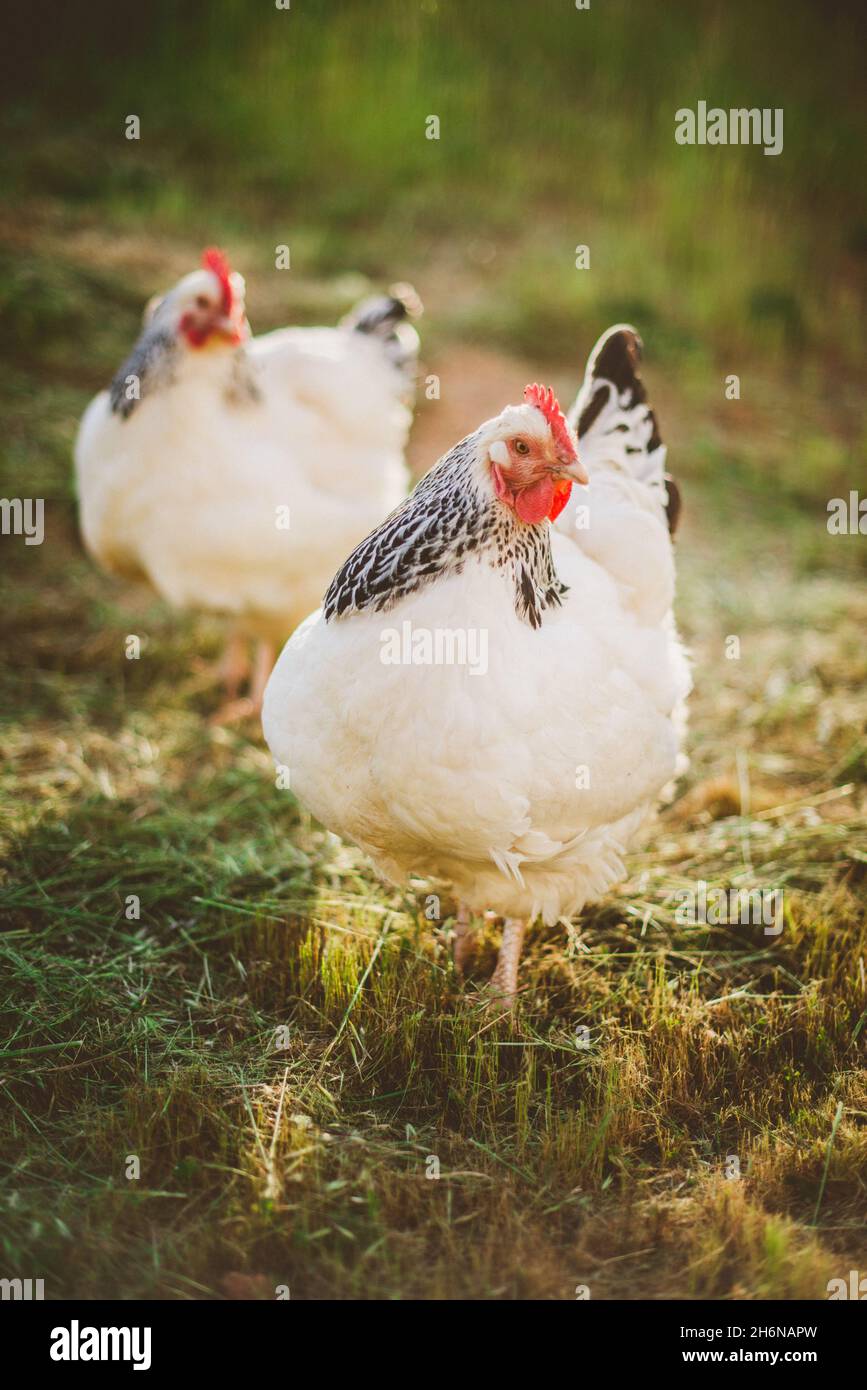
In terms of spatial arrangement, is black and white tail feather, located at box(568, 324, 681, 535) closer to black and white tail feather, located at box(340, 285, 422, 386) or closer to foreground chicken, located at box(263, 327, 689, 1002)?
foreground chicken, located at box(263, 327, 689, 1002)

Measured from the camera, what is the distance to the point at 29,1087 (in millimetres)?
2631

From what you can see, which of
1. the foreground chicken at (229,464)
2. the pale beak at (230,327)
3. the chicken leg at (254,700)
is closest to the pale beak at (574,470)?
the foreground chicken at (229,464)

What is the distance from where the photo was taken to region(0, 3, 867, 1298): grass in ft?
7.66

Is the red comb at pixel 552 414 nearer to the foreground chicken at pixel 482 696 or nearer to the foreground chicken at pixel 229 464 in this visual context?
the foreground chicken at pixel 482 696

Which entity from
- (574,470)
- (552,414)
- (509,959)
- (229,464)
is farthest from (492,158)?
(509,959)

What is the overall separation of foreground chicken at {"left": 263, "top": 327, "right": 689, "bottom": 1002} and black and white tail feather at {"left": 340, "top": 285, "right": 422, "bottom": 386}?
7.33 feet

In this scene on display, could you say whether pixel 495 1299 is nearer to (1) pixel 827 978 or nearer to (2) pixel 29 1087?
(2) pixel 29 1087

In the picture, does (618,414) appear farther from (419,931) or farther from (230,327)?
(419,931)

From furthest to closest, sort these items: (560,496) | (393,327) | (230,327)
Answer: (393,327) < (230,327) < (560,496)

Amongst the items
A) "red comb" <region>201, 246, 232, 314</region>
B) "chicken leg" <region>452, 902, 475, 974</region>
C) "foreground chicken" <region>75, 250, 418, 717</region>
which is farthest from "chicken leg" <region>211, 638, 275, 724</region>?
"chicken leg" <region>452, 902, 475, 974</region>

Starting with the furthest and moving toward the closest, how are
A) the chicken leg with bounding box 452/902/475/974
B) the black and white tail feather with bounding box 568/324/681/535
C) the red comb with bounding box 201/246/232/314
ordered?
1. the red comb with bounding box 201/246/232/314
2. the black and white tail feather with bounding box 568/324/681/535
3. the chicken leg with bounding box 452/902/475/974

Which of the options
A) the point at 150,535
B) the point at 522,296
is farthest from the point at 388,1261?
the point at 522,296

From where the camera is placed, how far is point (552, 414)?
245 cm

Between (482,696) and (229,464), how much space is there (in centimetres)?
215
